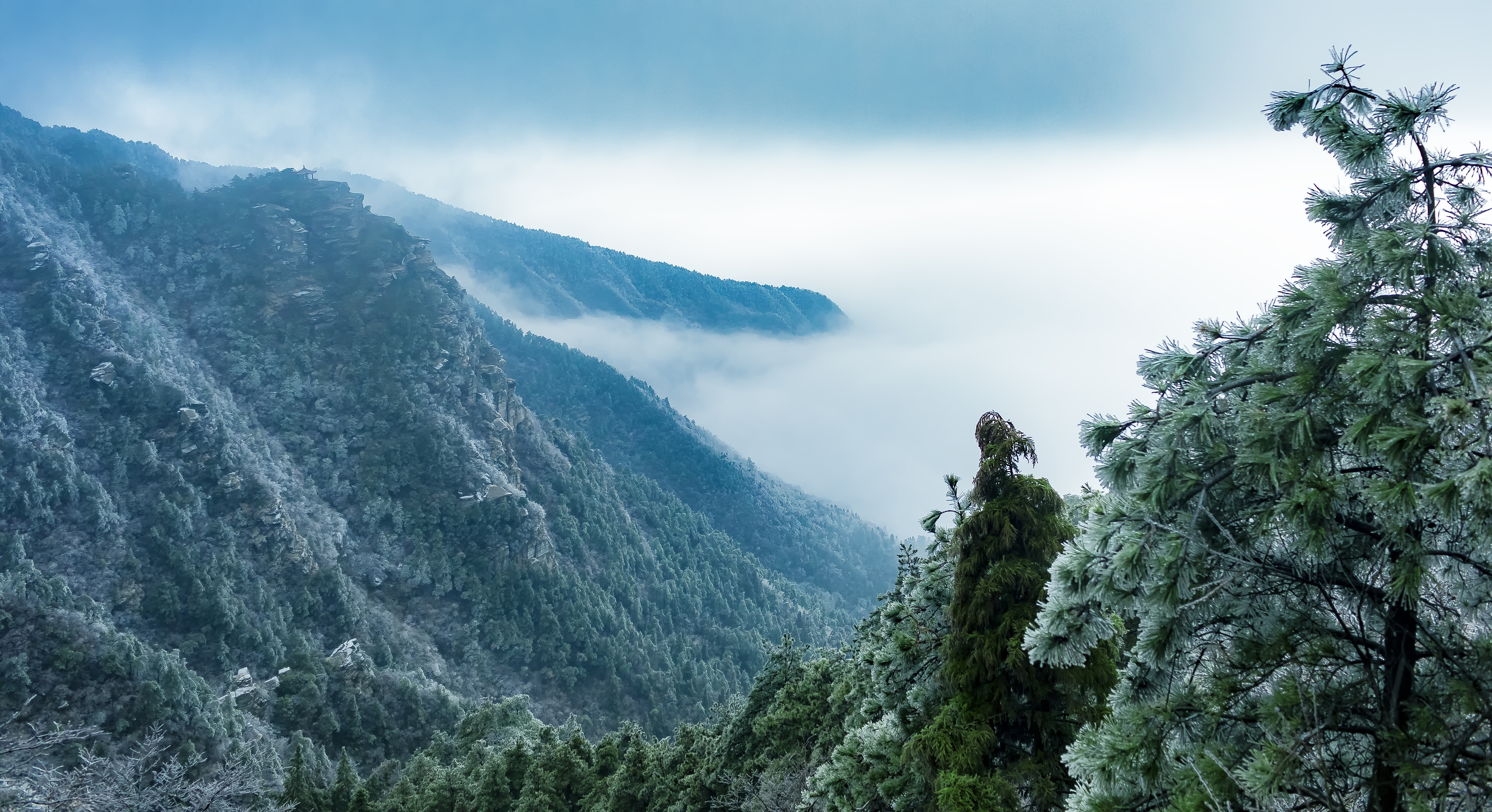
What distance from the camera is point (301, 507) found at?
3866 inches

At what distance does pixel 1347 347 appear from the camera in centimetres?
344

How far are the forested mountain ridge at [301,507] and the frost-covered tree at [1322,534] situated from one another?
195 feet

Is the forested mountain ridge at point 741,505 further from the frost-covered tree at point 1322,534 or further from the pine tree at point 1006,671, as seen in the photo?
the frost-covered tree at point 1322,534

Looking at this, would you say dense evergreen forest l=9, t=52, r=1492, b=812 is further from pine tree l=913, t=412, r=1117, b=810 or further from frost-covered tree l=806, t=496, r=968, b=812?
frost-covered tree l=806, t=496, r=968, b=812

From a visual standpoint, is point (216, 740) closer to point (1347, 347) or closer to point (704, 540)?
point (1347, 347)

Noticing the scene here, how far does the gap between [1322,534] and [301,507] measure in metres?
115

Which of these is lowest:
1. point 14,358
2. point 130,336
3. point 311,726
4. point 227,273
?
point 311,726

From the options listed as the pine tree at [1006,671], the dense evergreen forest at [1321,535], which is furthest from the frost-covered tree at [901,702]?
the dense evergreen forest at [1321,535]

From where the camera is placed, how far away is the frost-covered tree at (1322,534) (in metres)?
3.09

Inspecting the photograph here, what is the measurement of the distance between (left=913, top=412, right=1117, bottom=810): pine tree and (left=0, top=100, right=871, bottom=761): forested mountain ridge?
184ft

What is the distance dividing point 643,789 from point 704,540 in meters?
114

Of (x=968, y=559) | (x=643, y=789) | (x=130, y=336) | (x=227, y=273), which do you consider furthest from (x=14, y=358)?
(x=968, y=559)

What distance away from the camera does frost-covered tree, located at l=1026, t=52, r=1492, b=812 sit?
3086 mm

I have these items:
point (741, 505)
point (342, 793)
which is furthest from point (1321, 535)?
point (741, 505)
